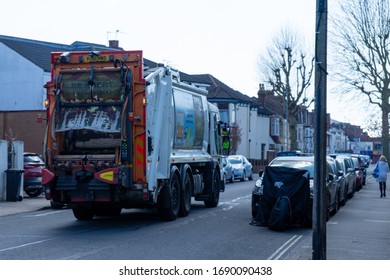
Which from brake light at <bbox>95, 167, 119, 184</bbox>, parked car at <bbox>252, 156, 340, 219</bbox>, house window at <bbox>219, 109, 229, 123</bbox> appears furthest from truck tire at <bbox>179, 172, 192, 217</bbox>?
house window at <bbox>219, 109, 229, 123</bbox>

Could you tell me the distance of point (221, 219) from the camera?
691 inches

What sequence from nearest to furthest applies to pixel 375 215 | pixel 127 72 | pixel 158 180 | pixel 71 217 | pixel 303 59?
pixel 127 72 < pixel 158 180 < pixel 71 217 < pixel 375 215 < pixel 303 59

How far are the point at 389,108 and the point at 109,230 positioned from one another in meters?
34.0

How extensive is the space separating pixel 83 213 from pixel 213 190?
204 inches

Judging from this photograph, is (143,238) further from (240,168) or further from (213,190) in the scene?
(240,168)

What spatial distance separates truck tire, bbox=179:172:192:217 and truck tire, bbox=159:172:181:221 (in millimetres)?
247

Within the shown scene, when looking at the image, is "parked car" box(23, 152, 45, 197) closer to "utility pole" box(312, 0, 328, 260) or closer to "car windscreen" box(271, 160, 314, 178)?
"car windscreen" box(271, 160, 314, 178)

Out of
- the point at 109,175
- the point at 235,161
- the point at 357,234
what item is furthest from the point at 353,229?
the point at 235,161

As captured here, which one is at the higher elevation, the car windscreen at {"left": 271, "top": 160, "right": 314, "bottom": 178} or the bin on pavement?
the car windscreen at {"left": 271, "top": 160, "right": 314, "bottom": 178}

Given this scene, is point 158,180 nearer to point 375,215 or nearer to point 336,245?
point 336,245

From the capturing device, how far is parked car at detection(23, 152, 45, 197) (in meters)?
24.9

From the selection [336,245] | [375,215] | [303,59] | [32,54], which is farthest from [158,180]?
[303,59]

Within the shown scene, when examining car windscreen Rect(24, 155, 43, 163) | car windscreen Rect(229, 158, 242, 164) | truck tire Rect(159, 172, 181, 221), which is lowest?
truck tire Rect(159, 172, 181, 221)

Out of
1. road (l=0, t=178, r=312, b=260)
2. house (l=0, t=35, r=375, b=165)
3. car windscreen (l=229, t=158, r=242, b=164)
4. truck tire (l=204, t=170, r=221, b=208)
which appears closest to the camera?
road (l=0, t=178, r=312, b=260)
